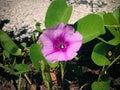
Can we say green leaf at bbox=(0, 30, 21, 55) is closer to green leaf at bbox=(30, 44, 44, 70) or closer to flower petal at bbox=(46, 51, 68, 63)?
green leaf at bbox=(30, 44, 44, 70)

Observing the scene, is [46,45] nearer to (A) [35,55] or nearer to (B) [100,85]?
(A) [35,55]

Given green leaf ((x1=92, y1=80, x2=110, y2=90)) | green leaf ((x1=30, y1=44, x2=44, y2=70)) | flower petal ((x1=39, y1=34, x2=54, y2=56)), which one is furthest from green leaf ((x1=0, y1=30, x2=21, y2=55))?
green leaf ((x1=92, y1=80, x2=110, y2=90))

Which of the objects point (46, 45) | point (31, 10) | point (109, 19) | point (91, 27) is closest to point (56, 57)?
point (46, 45)

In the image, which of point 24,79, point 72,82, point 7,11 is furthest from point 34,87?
point 7,11

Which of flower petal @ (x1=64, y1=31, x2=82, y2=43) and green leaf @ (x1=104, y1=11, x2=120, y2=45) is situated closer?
flower petal @ (x1=64, y1=31, x2=82, y2=43)

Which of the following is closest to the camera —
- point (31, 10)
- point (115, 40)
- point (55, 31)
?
point (55, 31)

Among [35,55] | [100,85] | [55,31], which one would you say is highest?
[55,31]

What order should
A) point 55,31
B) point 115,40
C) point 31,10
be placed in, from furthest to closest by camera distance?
point 31,10
point 115,40
point 55,31
